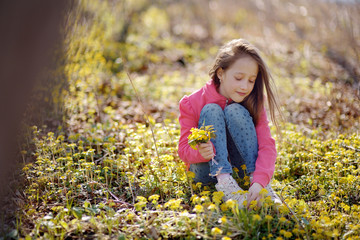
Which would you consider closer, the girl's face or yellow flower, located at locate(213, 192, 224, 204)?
yellow flower, located at locate(213, 192, 224, 204)

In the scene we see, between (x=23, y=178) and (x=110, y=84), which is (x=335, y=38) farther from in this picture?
(x=23, y=178)

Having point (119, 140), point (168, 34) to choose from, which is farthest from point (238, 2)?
point (119, 140)

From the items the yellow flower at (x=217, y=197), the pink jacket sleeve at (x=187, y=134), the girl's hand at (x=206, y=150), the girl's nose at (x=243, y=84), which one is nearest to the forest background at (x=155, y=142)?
the yellow flower at (x=217, y=197)

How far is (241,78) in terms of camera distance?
2619mm

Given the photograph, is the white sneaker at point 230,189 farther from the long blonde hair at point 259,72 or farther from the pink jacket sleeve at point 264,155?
the long blonde hair at point 259,72

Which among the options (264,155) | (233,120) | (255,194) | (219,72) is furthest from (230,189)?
(219,72)

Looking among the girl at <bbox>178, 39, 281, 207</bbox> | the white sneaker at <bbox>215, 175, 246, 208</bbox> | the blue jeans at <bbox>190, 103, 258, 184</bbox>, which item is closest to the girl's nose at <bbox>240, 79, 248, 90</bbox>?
the girl at <bbox>178, 39, 281, 207</bbox>

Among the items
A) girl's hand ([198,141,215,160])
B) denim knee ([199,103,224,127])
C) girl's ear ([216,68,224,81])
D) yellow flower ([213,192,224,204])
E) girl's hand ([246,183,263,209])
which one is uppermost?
girl's ear ([216,68,224,81])

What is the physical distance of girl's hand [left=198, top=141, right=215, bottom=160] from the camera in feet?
7.39

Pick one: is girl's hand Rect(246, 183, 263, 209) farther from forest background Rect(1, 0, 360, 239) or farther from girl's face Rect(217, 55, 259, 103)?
girl's face Rect(217, 55, 259, 103)

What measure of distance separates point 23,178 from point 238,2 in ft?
32.4

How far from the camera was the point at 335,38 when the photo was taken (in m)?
8.02

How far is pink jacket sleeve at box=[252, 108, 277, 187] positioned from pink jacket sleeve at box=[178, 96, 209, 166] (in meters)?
0.40

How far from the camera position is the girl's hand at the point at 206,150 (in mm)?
2252
